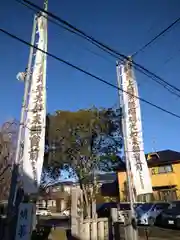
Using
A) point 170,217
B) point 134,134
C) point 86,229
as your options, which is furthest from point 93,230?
point 170,217

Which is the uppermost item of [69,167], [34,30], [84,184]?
[34,30]

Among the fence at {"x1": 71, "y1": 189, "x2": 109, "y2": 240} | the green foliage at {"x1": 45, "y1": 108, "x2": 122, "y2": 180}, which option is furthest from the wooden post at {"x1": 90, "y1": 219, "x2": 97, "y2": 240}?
the green foliage at {"x1": 45, "y1": 108, "x2": 122, "y2": 180}

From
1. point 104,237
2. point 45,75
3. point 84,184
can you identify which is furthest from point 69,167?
point 45,75

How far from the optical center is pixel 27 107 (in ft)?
26.3

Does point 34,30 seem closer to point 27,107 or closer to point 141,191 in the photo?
point 27,107

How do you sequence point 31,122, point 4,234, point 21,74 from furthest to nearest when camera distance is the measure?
point 21,74, point 31,122, point 4,234

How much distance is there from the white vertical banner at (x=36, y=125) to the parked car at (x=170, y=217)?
10019 mm

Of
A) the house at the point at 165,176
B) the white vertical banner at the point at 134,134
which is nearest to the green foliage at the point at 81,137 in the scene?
the house at the point at 165,176

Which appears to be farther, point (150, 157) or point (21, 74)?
point (150, 157)

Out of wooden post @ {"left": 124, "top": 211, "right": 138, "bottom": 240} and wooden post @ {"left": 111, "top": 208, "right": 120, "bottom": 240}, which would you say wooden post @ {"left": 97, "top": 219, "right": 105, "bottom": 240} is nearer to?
wooden post @ {"left": 111, "top": 208, "right": 120, "bottom": 240}

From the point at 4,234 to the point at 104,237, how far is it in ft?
12.4

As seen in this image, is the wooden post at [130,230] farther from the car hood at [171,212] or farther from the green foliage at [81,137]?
the green foliage at [81,137]

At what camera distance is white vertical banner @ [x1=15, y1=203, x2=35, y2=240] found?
6.62m

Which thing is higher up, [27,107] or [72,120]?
[72,120]
